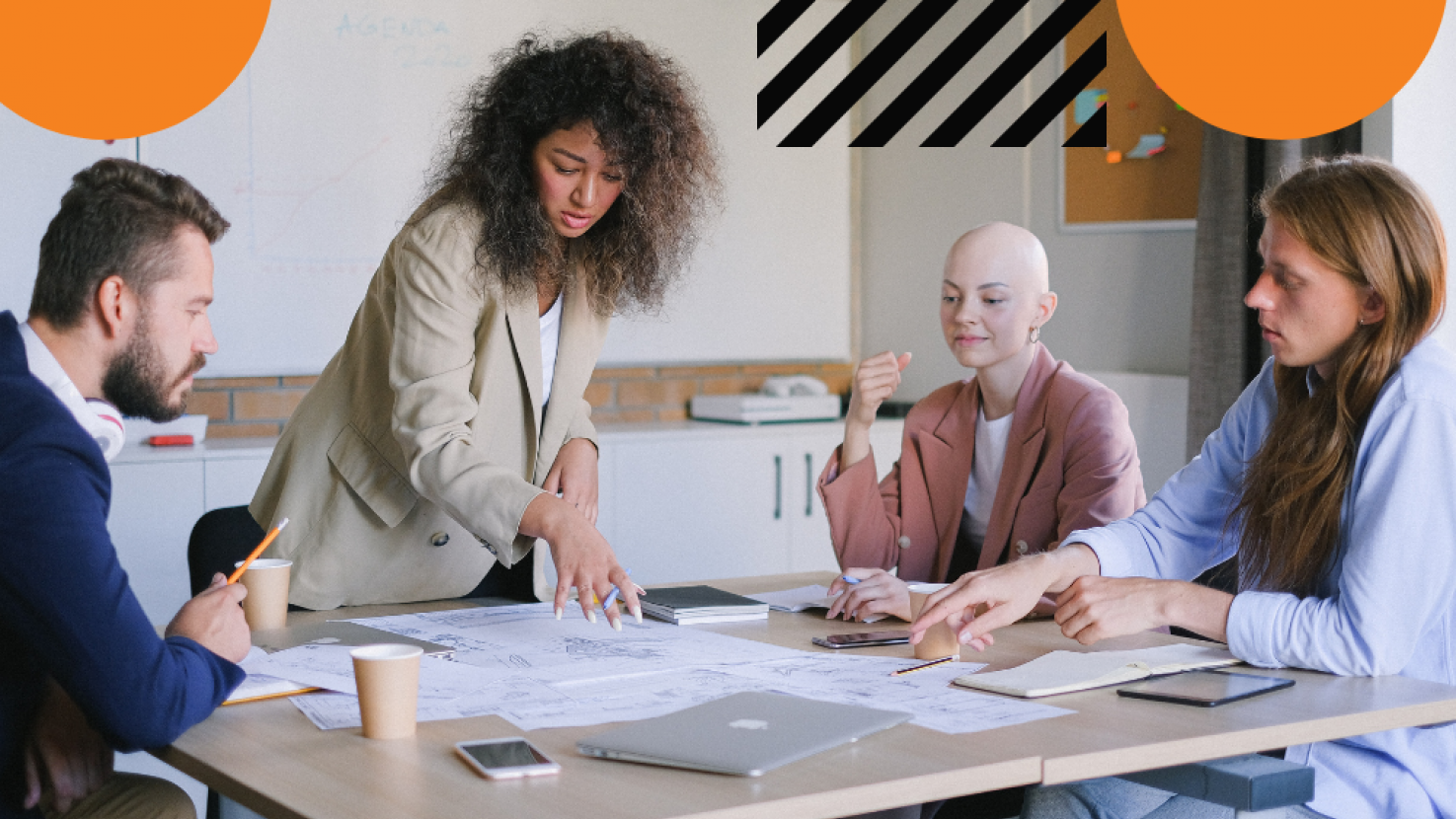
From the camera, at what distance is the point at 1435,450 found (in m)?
1.55

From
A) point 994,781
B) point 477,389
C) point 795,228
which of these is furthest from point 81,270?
point 795,228

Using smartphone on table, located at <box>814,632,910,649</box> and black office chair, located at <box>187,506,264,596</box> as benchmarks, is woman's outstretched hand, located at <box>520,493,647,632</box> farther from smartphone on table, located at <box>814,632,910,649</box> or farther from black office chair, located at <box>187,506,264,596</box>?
black office chair, located at <box>187,506,264,596</box>

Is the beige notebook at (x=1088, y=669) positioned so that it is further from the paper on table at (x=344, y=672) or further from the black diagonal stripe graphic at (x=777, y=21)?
the black diagonal stripe graphic at (x=777, y=21)

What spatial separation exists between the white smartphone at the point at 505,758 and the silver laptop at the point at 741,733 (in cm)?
5

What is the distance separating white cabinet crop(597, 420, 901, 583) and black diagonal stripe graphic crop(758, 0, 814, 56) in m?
1.24

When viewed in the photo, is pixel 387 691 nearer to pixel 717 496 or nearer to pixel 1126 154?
pixel 717 496

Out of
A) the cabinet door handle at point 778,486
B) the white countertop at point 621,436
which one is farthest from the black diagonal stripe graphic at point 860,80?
the cabinet door handle at point 778,486

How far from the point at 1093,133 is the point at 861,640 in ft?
8.29

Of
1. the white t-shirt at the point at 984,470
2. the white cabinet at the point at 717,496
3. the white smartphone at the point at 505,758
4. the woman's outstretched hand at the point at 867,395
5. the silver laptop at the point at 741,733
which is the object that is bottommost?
the white cabinet at the point at 717,496

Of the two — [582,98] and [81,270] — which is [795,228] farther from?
[81,270]

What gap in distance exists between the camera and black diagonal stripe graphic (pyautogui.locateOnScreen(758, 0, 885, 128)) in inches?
180

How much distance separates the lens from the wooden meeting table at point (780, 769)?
3.76ft

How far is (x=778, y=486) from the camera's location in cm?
427

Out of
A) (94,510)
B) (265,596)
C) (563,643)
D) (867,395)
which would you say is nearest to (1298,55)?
(867,395)
